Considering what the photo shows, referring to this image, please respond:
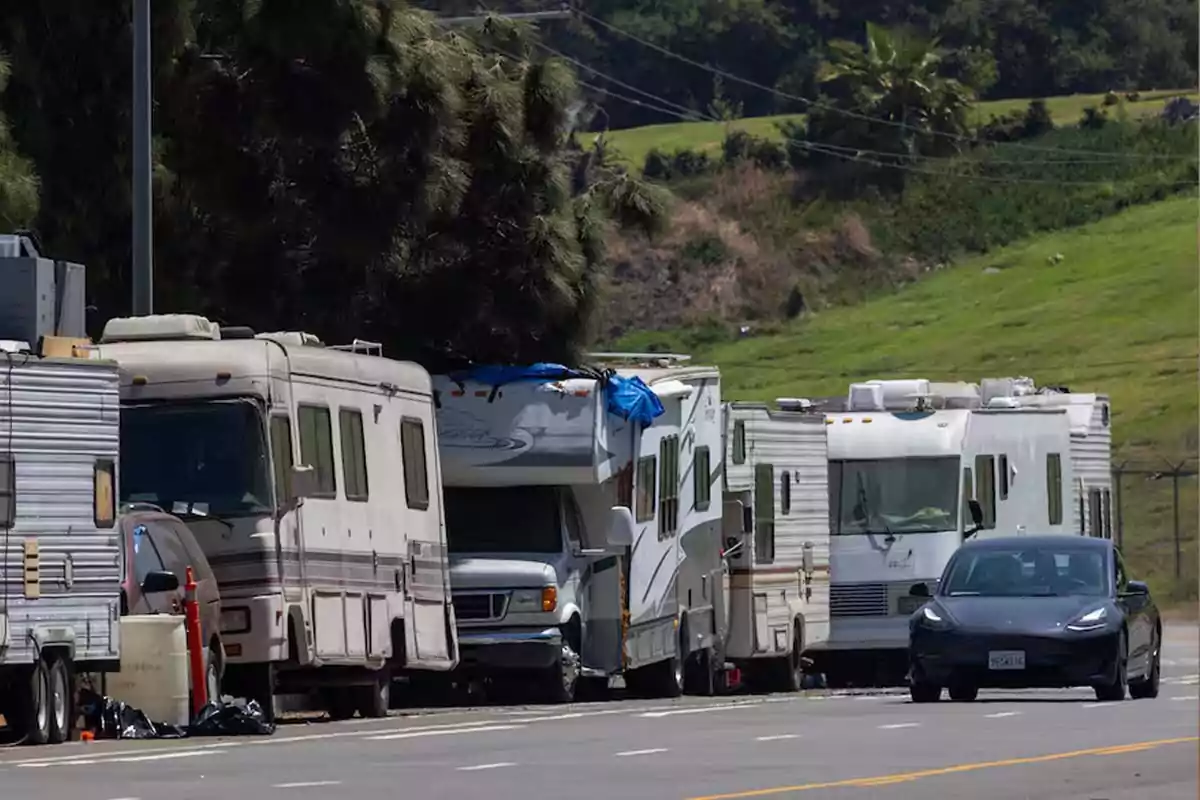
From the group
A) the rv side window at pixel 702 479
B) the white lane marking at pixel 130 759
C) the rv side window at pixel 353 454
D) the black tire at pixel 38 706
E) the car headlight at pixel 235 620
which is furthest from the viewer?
the rv side window at pixel 702 479

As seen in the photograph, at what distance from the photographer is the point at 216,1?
32.8 metres

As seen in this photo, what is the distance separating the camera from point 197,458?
78.9 ft

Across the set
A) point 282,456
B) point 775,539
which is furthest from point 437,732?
point 775,539

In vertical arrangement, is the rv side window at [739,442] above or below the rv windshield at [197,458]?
above

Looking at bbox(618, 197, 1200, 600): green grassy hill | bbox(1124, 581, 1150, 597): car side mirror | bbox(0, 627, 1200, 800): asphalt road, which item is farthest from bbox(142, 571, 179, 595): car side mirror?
→ bbox(618, 197, 1200, 600): green grassy hill

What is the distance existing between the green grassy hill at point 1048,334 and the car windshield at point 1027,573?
45.1 metres

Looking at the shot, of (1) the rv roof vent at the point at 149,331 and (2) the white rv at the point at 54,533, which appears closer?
(2) the white rv at the point at 54,533

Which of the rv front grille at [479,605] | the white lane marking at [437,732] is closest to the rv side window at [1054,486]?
the rv front grille at [479,605]

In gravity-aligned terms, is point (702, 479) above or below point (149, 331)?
below

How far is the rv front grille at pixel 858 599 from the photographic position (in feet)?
121

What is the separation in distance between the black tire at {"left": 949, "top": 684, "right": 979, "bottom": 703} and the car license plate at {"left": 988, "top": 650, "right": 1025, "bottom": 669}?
458 mm

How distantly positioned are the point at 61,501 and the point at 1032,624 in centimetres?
903

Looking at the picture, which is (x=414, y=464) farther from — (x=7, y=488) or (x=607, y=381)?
(x=7, y=488)

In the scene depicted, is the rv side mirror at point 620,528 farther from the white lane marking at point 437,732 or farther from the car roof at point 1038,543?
the white lane marking at point 437,732
